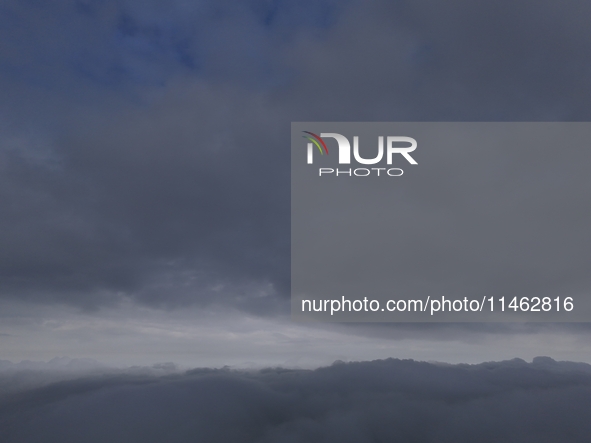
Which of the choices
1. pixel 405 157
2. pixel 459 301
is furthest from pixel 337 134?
pixel 459 301

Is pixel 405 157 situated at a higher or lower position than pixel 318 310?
higher

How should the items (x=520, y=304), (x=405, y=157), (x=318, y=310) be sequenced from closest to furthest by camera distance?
(x=318, y=310), (x=520, y=304), (x=405, y=157)

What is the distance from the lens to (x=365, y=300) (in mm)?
50781

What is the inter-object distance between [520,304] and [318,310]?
1295 inches

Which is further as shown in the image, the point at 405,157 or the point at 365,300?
the point at 405,157

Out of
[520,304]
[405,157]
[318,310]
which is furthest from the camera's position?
[405,157]

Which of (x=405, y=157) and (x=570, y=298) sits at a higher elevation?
(x=405, y=157)

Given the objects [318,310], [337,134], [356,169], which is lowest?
[318,310]

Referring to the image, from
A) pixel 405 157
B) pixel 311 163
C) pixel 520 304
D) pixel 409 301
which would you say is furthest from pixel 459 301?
pixel 311 163

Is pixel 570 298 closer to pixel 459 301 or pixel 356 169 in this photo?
pixel 459 301

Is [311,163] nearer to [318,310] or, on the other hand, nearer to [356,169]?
[356,169]

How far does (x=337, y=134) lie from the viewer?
5678 centimetres

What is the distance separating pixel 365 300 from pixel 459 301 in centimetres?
1424

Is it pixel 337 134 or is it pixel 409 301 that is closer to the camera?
pixel 409 301
